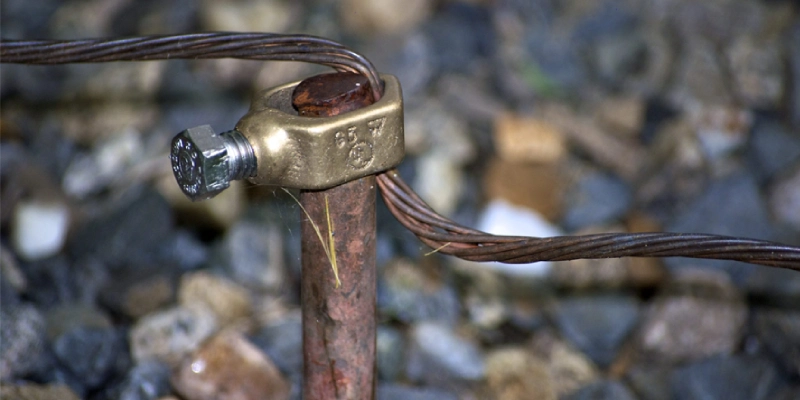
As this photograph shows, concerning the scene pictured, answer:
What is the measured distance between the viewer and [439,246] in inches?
48.4

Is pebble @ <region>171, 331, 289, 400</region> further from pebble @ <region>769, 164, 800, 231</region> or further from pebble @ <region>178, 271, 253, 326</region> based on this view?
pebble @ <region>769, 164, 800, 231</region>

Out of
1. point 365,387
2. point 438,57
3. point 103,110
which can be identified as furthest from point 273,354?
point 438,57

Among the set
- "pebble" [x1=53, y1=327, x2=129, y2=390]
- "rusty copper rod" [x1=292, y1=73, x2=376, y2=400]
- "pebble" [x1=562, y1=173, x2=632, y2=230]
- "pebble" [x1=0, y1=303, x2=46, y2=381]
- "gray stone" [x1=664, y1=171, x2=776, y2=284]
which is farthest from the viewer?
"pebble" [x1=562, y1=173, x2=632, y2=230]

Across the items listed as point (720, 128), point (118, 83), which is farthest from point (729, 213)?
point (118, 83)

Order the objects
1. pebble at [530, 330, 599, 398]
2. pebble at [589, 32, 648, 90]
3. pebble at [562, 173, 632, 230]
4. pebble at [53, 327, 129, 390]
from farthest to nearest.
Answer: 1. pebble at [589, 32, 648, 90]
2. pebble at [562, 173, 632, 230]
3. pebble at [530, 330, 599, 398]
4. pebble at [53, 327, 129, 390]

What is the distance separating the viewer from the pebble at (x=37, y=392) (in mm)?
1602

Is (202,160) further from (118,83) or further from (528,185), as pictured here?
(118,83)

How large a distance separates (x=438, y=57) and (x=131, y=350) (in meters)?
1.70

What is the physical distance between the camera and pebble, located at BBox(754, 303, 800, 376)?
202cm

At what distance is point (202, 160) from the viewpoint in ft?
3.49

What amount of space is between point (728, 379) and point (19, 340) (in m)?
1.67

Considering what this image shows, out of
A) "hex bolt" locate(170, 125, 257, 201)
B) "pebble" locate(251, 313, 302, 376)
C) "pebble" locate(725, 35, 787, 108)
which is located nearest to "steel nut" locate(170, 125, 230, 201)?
"hex bolt" locate(170, 125, 257, 201)

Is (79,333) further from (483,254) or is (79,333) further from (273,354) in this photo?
(483,254)

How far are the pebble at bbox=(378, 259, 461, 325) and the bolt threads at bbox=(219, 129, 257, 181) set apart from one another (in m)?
1.15
